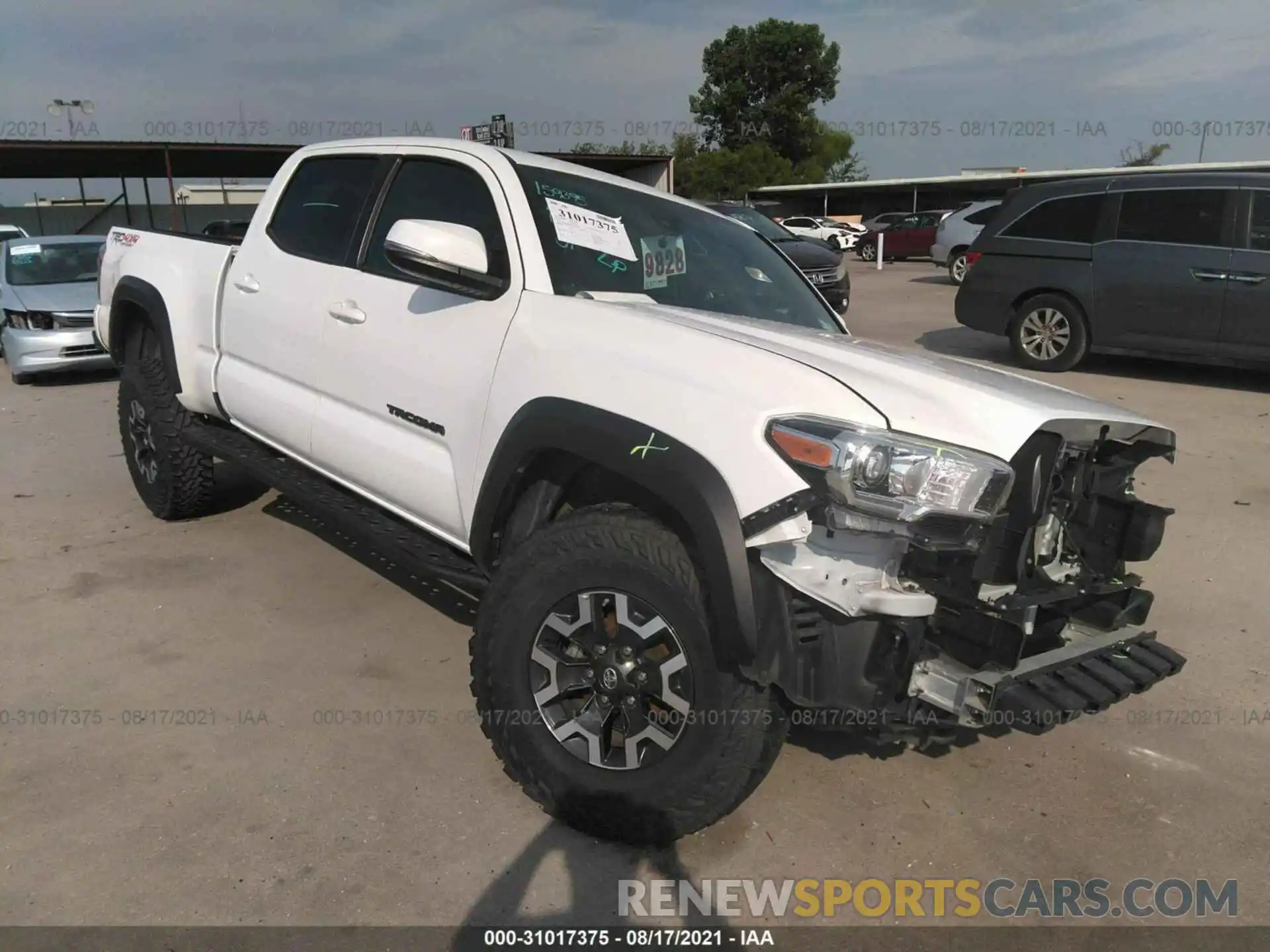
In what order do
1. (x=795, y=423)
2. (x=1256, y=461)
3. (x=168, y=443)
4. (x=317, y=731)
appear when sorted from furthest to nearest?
(x=1256, y=461), (x=168, y=443), (x=317, y=731), (x=795, y=423)

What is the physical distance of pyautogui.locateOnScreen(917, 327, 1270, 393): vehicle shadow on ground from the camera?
9.06 m

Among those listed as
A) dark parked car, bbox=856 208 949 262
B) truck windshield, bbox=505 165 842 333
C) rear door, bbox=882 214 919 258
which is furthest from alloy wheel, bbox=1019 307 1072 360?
rear door, bbox=882 214 919 258

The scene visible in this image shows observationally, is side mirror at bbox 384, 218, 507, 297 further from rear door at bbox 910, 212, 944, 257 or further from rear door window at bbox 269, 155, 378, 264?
rear door at bbox 910, 212, 944, 257

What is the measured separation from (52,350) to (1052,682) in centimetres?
1011

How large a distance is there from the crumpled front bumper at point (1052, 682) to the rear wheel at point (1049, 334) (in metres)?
7.36

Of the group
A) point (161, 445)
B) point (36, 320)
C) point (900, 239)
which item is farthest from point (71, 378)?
point (900, 239)

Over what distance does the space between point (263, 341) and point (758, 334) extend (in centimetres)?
234

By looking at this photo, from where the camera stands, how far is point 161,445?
4887 millimetres

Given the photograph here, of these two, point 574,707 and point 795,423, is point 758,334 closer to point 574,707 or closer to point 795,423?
point 795,423

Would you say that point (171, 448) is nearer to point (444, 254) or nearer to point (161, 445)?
point (161, 445)

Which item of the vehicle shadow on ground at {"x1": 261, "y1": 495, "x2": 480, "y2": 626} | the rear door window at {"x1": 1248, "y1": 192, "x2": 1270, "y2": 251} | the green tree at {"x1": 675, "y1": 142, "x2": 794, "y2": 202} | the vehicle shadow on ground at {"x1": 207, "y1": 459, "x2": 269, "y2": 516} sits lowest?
the vehicle shadow on ground at {"x1": 261, "y1": 495, "x2": 480, "y2": 626}

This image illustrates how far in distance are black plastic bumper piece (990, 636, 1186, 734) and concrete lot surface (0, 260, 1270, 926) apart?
0.55 m

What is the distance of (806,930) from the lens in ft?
8.03

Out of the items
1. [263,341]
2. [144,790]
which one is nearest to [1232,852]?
[144,790]
